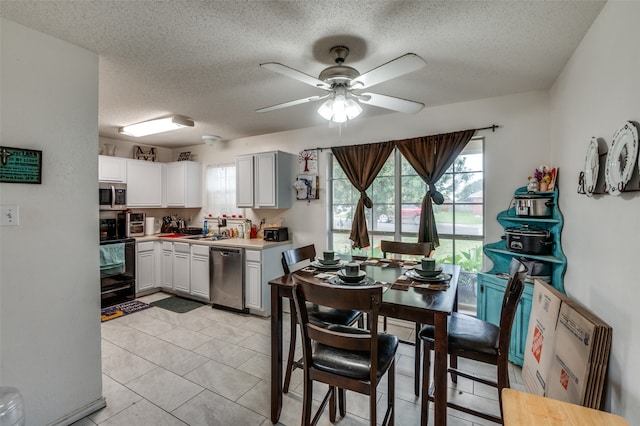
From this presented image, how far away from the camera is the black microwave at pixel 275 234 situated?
4000mm

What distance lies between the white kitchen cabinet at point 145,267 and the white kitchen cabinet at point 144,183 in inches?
27.8

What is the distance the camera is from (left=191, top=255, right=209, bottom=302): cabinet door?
4090mm

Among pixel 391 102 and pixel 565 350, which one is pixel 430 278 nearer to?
pixel 565 350

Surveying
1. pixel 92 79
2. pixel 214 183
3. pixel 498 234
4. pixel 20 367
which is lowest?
pixel 20 367

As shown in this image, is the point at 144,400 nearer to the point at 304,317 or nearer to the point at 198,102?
the point at 304,317

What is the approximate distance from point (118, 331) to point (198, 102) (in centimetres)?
266

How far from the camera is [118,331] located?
10.7 feet

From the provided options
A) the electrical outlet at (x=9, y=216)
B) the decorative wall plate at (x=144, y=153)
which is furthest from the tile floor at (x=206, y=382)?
the decorative wall plate at (x=144, y=153)

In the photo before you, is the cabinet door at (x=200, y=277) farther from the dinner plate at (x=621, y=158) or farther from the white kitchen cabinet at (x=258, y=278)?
the dinner plate at (x=621, y=158)

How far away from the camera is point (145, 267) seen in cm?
445

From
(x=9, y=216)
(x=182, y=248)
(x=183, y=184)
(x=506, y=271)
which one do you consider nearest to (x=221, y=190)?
(x=183, y=184)

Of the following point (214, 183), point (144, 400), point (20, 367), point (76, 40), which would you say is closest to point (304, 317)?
point (144, 400)

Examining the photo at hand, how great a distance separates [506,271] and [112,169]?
5.23 meters

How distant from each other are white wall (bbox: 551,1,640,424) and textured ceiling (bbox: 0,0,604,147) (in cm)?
24
